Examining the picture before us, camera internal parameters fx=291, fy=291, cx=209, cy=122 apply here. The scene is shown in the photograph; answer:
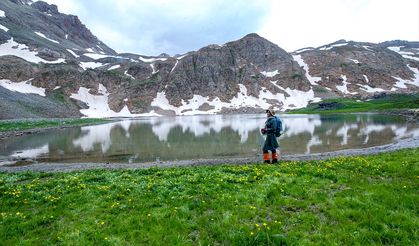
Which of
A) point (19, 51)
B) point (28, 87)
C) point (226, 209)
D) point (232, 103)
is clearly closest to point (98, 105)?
point (28, 87)

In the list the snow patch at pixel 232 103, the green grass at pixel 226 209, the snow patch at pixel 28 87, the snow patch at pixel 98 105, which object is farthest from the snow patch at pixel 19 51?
the green grass at pixel 226 209

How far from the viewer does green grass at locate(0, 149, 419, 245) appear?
27.9 ft

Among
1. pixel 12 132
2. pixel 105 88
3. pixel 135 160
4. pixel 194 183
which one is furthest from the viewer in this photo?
pixel 105 88

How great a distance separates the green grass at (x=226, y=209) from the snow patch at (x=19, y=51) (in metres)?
204

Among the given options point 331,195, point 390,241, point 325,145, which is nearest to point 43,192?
point 331,195

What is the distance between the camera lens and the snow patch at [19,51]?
18236cm

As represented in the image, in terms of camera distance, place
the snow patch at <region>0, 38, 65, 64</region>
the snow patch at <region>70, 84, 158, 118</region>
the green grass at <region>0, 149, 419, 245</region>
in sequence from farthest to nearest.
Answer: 1. the snow patch at <region>0, 38, 65, 64</region>
2. the snow patch at <region>70, 84, 158, 118</region>
3. the green grass at <region>0, 149, 419, 245</region>

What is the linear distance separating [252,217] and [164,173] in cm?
885

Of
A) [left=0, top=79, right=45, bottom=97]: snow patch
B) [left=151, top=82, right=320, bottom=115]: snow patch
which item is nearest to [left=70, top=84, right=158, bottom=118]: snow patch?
[left=151, top=82, right=320, bottom=115]: snow patch

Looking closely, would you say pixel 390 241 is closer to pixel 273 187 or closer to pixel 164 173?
pixel 273 187

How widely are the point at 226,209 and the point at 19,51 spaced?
733 ft

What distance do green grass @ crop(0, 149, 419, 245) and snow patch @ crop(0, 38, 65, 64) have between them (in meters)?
204

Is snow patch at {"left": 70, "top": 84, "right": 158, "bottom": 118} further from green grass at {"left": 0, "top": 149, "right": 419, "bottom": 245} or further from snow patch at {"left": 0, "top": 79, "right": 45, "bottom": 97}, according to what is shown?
green grass at {"left": 0, "top": 149, "right": 419, "bottom": 245}

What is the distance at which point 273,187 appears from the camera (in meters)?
13.0
